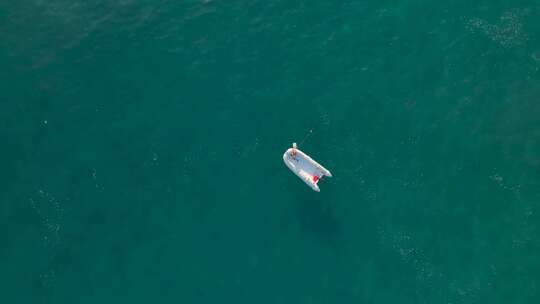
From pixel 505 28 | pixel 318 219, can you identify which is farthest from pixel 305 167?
pixel 505 28

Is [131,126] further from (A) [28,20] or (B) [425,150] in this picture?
(B) [425,150]

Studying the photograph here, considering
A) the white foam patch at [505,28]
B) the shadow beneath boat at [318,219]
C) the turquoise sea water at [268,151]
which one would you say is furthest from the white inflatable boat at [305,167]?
the white foam patch at [505,28]

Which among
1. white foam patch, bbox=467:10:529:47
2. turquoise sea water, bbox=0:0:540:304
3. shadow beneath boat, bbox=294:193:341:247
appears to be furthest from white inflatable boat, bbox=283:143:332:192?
white foam patch, bbox=467:10:529:47

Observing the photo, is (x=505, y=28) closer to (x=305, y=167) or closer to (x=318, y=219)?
(x=305, y=167)

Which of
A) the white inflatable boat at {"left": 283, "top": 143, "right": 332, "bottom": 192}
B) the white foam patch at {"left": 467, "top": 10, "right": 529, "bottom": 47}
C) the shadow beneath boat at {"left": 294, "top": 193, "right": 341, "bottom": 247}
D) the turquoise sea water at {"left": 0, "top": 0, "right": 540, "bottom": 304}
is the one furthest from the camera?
the white foam patch at {"left": 467, "top": 10, "right": 529, "bottom": 47}

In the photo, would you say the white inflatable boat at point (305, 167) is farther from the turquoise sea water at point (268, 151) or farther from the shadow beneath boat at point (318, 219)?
the shadow beneath boat at point (318, 219)

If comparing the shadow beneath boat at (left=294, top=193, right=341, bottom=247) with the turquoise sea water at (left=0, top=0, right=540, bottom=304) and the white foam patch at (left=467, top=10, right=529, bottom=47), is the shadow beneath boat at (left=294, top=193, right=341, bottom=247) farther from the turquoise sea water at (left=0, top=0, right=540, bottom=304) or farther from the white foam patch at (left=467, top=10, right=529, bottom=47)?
the white foam patch at (left=467, top=10, right=529, bottom=47)

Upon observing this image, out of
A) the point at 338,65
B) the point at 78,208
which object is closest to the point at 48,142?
the point at 78,208
